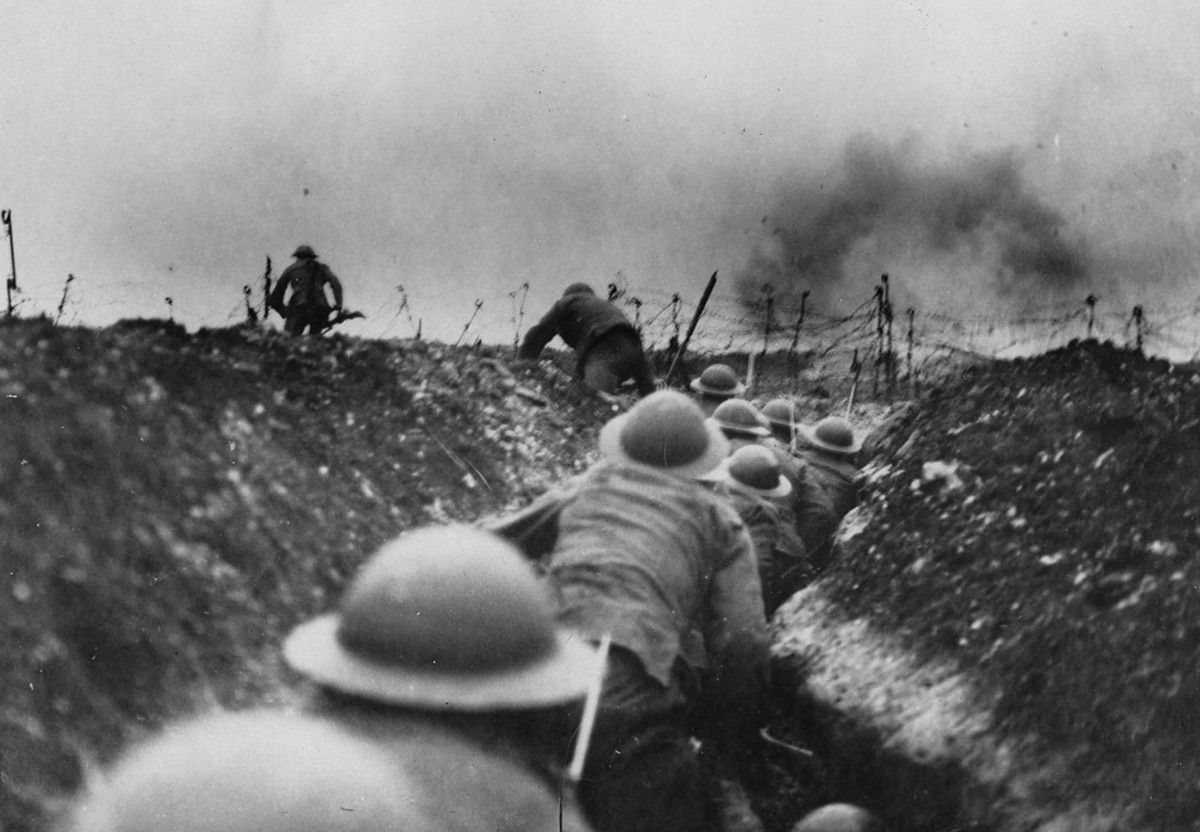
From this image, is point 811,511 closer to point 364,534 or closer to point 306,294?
point 364,534

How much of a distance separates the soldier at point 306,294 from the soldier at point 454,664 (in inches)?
237

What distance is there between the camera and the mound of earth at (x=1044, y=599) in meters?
3.39

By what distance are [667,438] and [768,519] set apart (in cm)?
176

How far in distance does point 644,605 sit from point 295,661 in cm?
118

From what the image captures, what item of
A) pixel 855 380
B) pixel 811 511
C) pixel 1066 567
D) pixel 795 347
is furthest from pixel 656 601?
pixel 795 347

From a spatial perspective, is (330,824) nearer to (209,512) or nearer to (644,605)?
(644,605)

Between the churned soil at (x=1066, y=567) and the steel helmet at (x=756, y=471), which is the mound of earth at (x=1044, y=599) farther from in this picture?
the steel helmet at (x=756, y=471)

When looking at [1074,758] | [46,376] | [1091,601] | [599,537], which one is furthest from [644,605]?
[46,376]

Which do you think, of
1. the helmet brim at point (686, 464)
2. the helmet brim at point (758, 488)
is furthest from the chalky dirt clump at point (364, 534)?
the helmet brim at point (686, 464)

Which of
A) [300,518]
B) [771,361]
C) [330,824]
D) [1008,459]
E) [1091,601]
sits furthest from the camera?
[771,361]

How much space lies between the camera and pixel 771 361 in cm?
2259

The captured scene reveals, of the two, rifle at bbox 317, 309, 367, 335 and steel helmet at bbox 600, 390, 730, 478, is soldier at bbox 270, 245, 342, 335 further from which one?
steel helmet at bbox 600, 390, 730, 478

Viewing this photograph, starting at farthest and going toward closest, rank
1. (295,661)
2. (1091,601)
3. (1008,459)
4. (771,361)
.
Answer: (771,361), (1008,459), (1091,601), (295,661)

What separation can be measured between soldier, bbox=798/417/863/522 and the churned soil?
405 millimetres
